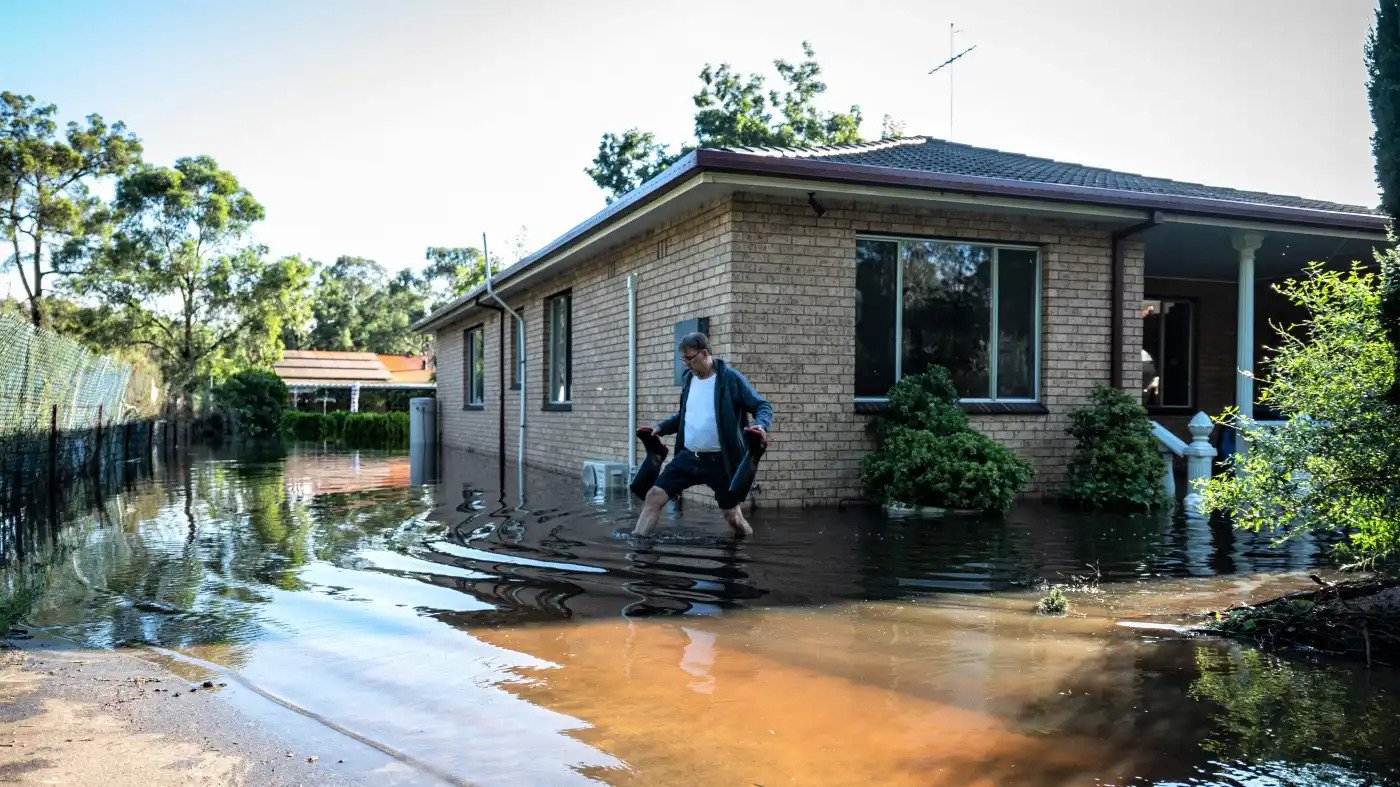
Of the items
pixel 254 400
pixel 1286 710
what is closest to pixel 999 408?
pixel 1286 710

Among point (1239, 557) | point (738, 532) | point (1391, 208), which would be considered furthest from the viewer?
point (738, 532)

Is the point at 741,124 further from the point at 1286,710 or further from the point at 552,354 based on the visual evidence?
the point at 1286,710

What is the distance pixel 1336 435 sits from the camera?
4.86m

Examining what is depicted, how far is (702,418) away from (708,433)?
12 cm

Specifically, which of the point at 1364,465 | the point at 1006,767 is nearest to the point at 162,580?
the point at 1006,767

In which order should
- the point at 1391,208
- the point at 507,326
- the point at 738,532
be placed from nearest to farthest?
the point at 1391,208 < the point at 738,532 < the point at 507,326

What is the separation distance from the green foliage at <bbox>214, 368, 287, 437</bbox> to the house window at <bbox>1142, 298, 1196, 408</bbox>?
96.7 feet

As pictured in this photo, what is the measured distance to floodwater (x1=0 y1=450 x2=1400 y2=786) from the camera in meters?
3.31

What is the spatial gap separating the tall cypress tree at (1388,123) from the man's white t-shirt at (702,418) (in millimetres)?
4365

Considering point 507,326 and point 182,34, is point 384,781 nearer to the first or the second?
point 182,34

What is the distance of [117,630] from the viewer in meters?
5.03

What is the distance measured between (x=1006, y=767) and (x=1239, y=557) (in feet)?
15.8

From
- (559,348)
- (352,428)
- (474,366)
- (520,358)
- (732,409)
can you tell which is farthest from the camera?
(352,428)

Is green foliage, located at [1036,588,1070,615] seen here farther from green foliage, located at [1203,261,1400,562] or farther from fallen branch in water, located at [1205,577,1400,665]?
green foliage, located at [1203,261,1400,562]
